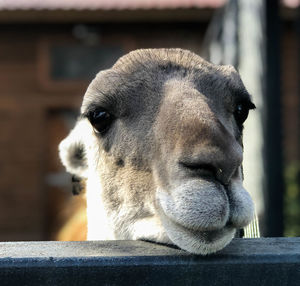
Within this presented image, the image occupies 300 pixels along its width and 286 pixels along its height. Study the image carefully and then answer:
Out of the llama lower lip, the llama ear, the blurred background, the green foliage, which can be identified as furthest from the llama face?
the blurred background

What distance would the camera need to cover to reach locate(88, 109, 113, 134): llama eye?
3150mm

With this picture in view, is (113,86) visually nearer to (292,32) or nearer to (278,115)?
(278,115)

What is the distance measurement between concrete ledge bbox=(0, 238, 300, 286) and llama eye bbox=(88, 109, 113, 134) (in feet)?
4.21

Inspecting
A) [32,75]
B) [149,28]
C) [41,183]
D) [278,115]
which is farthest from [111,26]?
[278,115]

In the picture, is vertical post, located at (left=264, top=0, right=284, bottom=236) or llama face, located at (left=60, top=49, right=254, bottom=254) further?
vertical post, located at (left=264, top=0, right=284, bottom=236)

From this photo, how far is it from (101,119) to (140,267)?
4.83ft

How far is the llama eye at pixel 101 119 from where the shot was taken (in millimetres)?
3150

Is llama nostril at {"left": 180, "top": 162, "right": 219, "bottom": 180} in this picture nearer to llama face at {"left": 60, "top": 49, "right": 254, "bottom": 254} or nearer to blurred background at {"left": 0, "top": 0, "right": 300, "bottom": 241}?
llama face at {"left": 60, "top": 49, "right": 254, "bottom": 254}

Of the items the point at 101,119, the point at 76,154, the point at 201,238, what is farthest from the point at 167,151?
the point at 76,154

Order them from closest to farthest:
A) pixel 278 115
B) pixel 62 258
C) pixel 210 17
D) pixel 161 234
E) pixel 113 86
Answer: pixel 62 258 < pixel 161 234 < pixel 113 86 < pixel 278 115 < pixel 210 17

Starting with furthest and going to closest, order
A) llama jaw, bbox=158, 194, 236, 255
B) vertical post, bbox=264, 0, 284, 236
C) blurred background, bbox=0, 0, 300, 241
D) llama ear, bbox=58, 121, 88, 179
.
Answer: blurred background, bbox=0, 0, 300, 241 < vertical post, bbox=264, 0, 284, 236 < llama ear, bbox=58, 121, 88, 179 < llama jaw, bbox=158, 194, 236, 255

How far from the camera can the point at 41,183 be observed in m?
13.8

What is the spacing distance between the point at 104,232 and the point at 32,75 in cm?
1074

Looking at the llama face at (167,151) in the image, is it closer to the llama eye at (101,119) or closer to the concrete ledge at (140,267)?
the llama eye at (101,119)
